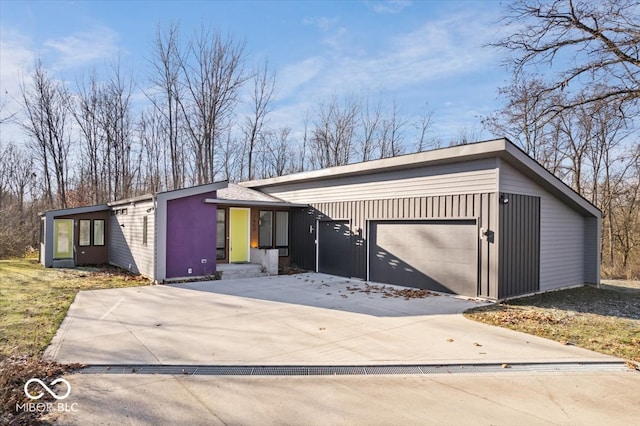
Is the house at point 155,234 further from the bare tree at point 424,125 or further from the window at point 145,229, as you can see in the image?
the bare tree at point 424,125

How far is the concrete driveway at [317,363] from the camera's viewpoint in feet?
10.4

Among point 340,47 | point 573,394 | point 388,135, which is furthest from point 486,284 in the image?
point 388,135

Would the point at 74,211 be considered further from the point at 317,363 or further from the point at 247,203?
the point at 317,363

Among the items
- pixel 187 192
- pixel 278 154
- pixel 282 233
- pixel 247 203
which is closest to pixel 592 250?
pixel 282 233

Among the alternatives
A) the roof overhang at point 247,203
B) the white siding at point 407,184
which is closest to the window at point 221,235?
the roof overhang at point 247,203

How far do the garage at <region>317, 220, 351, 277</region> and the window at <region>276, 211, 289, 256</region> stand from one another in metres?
1.83

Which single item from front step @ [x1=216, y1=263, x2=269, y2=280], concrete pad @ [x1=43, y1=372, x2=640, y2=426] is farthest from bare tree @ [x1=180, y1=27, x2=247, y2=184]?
concrete pad @ [x1=43, y1=372, x2=640, y2=426]

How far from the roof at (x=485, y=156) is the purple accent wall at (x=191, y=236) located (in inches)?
167

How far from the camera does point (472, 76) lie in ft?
40.1

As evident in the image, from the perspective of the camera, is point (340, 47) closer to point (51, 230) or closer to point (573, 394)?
point (51, 230)

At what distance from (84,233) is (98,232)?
49cm

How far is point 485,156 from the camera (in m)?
8.46

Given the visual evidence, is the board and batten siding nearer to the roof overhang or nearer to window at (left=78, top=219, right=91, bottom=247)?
the roof overhang

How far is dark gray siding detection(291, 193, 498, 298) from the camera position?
27.6ft
